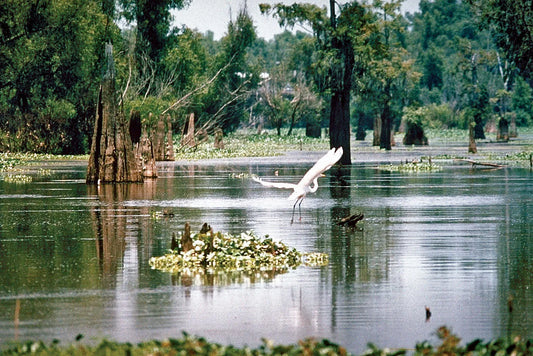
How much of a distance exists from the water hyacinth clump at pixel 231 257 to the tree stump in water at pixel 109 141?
1912 cm

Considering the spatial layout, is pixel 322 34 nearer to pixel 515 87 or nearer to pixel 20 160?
pixel 20 160

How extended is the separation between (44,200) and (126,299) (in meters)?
17.0

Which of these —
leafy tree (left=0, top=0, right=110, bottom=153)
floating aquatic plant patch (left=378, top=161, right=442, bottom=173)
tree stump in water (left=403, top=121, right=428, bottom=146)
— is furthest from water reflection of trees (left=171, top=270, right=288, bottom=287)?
tree stump in water (left=403, top=121, right=428, bottom=146)

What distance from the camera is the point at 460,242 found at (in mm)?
18656

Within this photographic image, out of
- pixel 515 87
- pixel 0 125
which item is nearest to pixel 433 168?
pixel 0 125

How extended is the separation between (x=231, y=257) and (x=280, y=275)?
1.15 metres

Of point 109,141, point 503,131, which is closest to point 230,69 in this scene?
point 503,131

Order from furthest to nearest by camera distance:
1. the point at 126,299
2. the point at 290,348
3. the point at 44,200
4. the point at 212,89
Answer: the point at 212,89 → the point at 44,200 → the point at 126,299 → the point at 290,348

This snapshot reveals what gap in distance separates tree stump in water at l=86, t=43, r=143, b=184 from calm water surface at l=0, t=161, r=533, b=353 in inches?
181

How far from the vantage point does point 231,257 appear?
16125 mm

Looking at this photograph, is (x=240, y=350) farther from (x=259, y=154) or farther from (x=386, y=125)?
(x=386, y=125)

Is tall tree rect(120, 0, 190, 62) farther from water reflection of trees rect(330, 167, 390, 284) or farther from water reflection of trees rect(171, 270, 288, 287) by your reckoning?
water reflection of trees rect(171, 270, 288, 287)

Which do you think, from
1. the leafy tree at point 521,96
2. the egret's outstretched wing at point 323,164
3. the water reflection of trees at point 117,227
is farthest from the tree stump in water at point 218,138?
the egret's outstretched wing at point 323,164

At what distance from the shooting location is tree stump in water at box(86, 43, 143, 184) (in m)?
35.2
